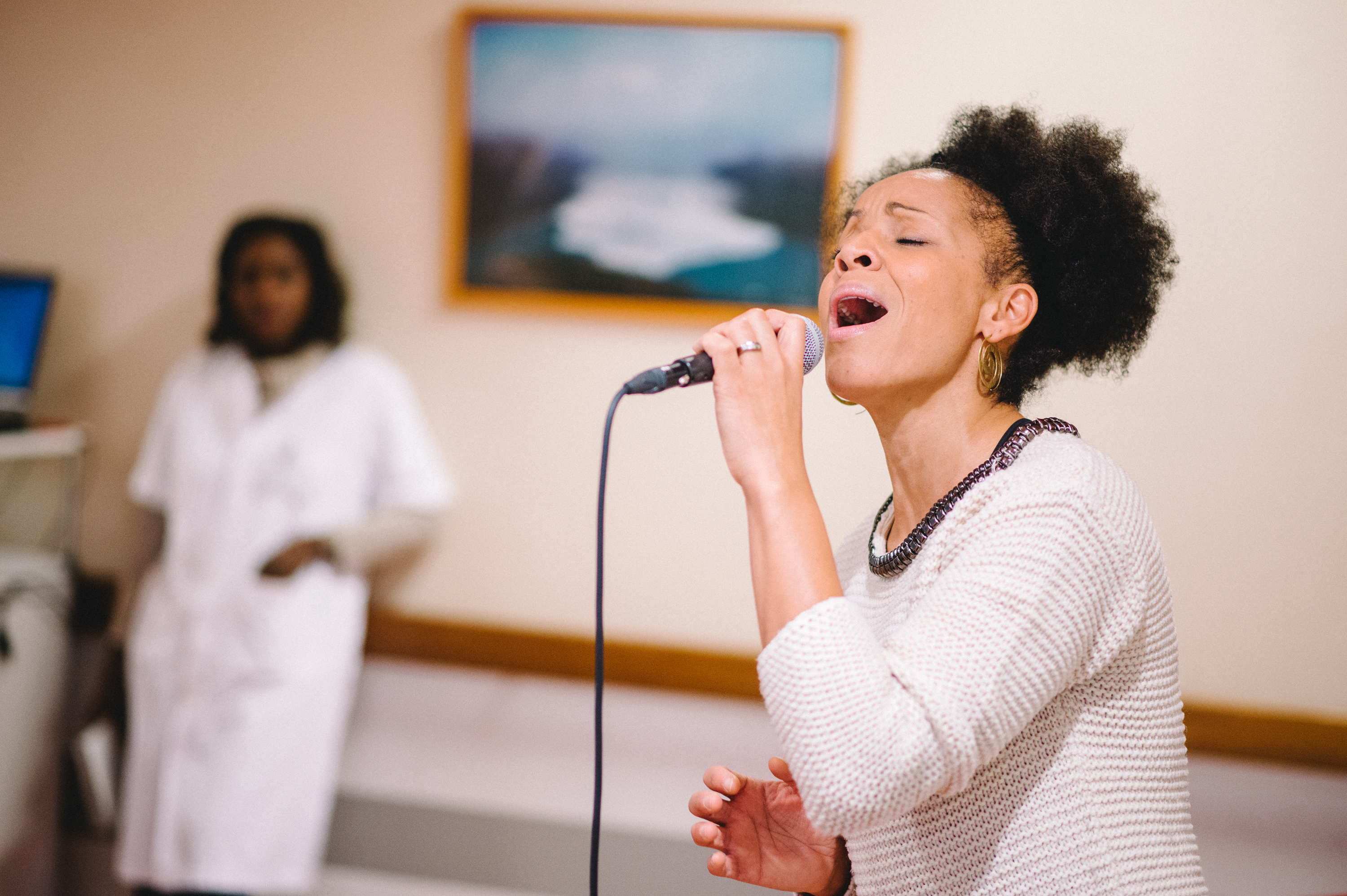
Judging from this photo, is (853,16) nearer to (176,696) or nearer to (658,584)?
(658,584)

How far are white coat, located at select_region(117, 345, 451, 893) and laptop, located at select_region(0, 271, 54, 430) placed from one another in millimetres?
371

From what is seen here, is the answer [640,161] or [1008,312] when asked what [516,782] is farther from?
[1008,312]

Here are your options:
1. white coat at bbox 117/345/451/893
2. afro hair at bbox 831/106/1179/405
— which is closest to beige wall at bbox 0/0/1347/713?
white coat at bbox 117/345/451/893

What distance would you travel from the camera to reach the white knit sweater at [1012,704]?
655 millimetres

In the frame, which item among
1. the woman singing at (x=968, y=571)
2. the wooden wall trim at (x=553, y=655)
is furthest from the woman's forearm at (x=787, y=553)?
the wooden wall trim at (x=553, y=655)

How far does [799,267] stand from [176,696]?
1550 millimetres

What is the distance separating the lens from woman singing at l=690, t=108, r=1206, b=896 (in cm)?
67

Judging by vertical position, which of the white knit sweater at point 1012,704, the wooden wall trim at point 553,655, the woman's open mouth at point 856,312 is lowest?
the wooden wall trim at point 553,655

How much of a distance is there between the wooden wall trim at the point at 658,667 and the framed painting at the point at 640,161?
70 centimetres

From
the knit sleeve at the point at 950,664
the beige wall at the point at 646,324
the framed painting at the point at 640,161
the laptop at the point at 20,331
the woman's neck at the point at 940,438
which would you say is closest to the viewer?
the knit sleeve at the point at 950,664

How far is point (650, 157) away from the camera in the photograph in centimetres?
180

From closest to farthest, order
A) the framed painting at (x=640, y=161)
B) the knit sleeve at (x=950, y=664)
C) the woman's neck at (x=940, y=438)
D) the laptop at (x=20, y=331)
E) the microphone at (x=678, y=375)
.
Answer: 1. the knit sleeve at (x=950, y=664)
2. the microphone at (x=678, y=375)
3. the woman's neck at (x=940, y=438)
4. the framed painting at (x=640, y=161)
5. the laptop at (x=20, y=331)

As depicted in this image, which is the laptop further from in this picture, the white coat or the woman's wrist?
the woman's wrist

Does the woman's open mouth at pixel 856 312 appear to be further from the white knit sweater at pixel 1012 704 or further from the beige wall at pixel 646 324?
the beige wall at pixel 646 324
